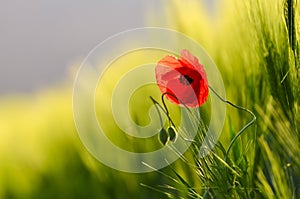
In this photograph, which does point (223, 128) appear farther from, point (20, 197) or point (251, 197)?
point (20, 197)

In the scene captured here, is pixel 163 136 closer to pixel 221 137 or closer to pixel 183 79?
pixel 183 79

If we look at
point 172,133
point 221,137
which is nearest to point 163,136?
point 172,133

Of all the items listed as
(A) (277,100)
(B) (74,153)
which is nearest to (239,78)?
(A) (277,100)

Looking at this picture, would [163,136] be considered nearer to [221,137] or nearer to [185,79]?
[185,79]

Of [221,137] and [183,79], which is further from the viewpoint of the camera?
[221,137]

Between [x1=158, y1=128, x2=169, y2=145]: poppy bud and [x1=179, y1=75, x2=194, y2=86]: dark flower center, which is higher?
[x1=179, y1=75, x2=194, y2=86]: dark flower center
